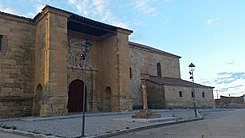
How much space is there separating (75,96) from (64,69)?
3.97 m

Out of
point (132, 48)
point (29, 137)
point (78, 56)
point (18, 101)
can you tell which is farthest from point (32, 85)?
point (132, 48)

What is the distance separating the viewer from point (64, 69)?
600 inches

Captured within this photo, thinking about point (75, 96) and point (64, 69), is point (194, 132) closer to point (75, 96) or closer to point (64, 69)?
point (64, 69)

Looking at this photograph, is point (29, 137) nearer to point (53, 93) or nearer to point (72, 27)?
point (53, 93)

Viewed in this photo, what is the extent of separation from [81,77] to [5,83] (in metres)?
5.75

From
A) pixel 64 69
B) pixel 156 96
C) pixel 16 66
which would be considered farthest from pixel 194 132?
pixel 156 96

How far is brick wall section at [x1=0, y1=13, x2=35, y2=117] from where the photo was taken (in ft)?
49.1

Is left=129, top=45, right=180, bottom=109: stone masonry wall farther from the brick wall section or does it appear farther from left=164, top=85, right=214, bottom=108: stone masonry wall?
the brick wall section

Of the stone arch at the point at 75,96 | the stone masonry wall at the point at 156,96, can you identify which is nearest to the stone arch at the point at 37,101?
the stone arch at the point at 75,96

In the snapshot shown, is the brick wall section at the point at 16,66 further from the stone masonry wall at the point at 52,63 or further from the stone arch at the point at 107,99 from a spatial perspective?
the stone arch at the point at 107,99

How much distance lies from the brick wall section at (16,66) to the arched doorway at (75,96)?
3145mm

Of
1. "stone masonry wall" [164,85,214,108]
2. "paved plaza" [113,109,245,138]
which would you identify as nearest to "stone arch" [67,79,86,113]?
"stone masonry wall" [164,85,214,108]

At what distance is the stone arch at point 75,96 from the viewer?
1811 cm

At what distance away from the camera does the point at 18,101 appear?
15.3 meters
